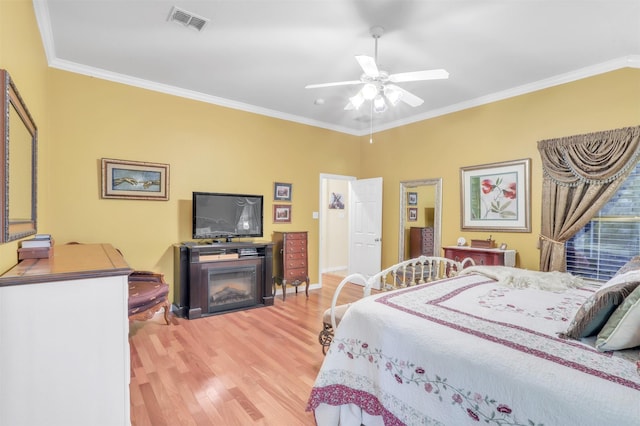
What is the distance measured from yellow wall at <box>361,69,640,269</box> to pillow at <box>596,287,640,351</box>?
9.08 feet

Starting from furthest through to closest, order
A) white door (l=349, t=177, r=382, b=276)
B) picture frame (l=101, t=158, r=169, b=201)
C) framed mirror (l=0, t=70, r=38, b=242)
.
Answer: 1. white door (l=349, t=177, r=382, b=276)
2. picture frame (l=101, t=158, r=169, b=201)
3. framed mirror (l=0, t=70, r=38, b=242)

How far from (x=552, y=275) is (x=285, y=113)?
4028 millimetres

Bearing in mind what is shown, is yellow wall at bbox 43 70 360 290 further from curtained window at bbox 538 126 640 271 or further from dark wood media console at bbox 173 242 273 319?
curtained window at bbox 538 126 640 271

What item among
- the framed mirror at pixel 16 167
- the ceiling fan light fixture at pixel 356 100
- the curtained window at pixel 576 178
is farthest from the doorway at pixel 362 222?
the framed mirror at pixel 16 167

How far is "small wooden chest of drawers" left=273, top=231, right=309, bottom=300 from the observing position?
477 centimetres

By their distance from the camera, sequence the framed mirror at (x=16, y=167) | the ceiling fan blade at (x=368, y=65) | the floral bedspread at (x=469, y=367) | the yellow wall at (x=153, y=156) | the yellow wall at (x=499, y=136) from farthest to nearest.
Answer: the yellow wall at (x=153, y=156) < the yellow wall at (x=499, y=136) < the ceiling fan blade at (x=368, y=65) < the framed mirror at (x=16, y=167) < the floral bedspread at (x=469, y=367)

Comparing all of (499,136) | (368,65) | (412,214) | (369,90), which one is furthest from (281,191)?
(499,136)

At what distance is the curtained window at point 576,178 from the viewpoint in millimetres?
3070

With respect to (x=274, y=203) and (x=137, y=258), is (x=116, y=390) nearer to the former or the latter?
(x=137, y=258)

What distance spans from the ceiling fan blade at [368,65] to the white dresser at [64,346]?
2043 millimetres

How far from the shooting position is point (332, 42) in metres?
2.89

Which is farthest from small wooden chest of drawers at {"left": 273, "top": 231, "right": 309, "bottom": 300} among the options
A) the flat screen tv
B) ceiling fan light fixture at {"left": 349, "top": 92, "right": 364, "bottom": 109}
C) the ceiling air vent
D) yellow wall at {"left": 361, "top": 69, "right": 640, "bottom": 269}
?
the ceiling air vent

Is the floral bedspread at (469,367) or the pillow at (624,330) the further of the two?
the pillow at (624,330)

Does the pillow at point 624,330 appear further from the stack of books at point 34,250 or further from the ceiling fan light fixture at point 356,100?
the stack of books at point 34,250
